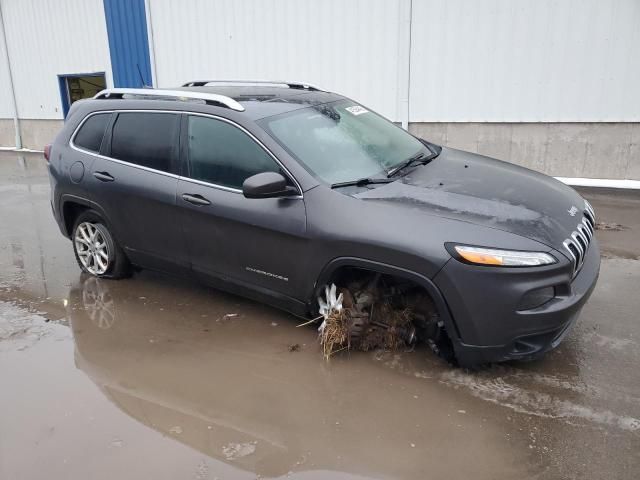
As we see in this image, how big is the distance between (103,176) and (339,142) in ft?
7.02

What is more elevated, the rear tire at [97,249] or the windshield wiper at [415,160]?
the windshield wiper at [415,160]

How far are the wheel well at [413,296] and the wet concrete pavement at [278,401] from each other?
0.17 meters

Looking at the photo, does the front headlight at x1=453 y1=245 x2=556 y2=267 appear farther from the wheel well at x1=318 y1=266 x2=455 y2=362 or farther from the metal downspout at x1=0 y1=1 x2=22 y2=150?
the metal downspout at x1=0 y1=1 x2=22 y2=150

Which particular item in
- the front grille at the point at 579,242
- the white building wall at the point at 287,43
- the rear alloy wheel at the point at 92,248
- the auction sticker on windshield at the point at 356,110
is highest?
the white building wall at the point at 287,43

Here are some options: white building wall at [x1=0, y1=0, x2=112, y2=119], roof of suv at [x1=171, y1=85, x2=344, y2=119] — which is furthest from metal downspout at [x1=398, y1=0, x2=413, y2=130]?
white building wall at [x1=0, y1=0, x2=112, y2=119]

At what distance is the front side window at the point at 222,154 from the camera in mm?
3869

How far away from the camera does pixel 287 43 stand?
10.2 meters

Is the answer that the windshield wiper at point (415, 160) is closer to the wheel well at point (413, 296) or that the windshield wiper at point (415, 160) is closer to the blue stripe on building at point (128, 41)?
the wheel well at point (413, 296)

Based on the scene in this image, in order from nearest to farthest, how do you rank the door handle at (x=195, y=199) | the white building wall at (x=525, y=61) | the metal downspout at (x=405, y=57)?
the door handle at (x=195, y=199) < the white building wall at (x=525, y=61) < the metal downspout at (x=405, y=57)

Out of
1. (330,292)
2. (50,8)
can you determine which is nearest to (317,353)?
(330,292)

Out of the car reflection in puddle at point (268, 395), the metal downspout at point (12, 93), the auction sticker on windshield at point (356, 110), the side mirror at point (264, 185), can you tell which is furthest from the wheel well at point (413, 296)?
the metal downspout at point (12, 93)

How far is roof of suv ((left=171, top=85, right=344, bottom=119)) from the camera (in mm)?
4117

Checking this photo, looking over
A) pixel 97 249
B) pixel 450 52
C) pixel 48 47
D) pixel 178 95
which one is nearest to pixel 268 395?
pixel 178 95

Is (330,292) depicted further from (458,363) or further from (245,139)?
(245,139)
